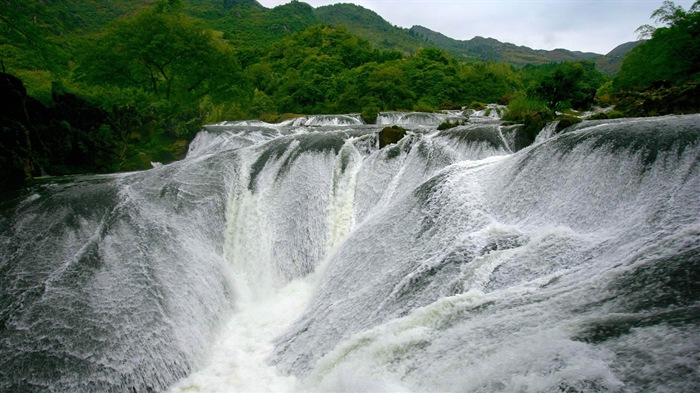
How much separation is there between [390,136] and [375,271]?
523cm

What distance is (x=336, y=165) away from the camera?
9.97m

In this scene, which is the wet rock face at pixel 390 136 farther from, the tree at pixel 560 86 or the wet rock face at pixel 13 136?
the wet rock face at pixel 13 136

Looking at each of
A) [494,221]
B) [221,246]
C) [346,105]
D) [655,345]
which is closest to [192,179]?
[221,246]

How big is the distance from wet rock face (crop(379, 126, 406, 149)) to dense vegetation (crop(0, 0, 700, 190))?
127 inches

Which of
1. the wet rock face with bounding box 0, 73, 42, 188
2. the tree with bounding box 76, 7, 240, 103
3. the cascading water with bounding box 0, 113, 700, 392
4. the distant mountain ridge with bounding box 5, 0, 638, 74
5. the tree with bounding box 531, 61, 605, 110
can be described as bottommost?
the cascading water with bounding box 0, 113, 700, 392

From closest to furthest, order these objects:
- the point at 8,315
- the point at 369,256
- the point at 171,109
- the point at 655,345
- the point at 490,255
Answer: the point at 655,345 < the point at 490,255 < the point at 8,315 < the point at 369,256 < the point at 171,109

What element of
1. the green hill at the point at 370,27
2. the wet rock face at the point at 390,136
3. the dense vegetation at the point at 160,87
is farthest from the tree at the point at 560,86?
the green hill at the point at 370,27

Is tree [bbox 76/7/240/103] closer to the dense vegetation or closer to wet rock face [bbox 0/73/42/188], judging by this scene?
the dense vegetation

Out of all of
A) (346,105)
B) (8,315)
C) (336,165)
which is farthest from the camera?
(346,105)

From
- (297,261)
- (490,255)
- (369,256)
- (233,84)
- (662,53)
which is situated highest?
(662,53)

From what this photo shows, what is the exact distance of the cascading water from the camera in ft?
10.2

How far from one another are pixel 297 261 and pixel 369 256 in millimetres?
2268

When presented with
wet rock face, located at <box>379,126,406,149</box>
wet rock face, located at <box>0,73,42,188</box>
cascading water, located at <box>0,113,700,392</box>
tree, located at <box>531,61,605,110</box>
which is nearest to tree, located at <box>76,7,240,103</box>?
wet rock face, located at <box>0,73,42,188</box>

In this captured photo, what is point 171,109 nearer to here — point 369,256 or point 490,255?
point 369,256
